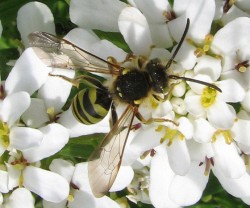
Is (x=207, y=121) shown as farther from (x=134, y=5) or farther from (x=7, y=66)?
(x=7, y=66)

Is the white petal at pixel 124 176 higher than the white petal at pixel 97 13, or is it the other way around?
the white petal at pixel 97 13

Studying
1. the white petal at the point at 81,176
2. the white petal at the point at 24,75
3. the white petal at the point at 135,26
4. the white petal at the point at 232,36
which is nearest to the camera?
the white petal at the point at 232,36

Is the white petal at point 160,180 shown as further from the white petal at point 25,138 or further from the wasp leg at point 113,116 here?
the white petal at point 25,138

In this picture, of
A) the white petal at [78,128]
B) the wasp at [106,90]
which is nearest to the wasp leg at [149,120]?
the wasp at [106,90]

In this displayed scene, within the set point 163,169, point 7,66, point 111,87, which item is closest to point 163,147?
point 163,169

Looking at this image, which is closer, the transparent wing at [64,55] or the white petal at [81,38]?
the transparent wing at [64,55]

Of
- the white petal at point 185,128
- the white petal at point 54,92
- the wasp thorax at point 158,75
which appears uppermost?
the wasp thorax at point 158,75

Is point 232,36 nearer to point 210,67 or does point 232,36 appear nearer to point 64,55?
point 210,67

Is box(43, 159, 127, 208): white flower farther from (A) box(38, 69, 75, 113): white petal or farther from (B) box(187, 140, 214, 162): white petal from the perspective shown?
(B) box(187, 140, 214, 162): white petal

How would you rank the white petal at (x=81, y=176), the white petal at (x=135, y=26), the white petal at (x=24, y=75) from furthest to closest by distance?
the white petal at (x=81, y=176) → the white petal at (x=24, y=75) → the white petal at (x=135, y=26)
